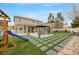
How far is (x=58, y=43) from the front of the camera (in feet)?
10.3

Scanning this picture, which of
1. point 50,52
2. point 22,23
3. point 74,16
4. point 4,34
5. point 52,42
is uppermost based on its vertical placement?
point 74,16

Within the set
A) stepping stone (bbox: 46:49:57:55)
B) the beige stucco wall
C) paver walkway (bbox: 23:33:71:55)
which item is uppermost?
the beige stucco wall

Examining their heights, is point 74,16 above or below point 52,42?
above

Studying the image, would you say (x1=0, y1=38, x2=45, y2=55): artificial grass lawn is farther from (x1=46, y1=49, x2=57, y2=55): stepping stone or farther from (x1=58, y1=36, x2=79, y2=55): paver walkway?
(x1=58, y1=36, x2=79, y2=55): paver walkway

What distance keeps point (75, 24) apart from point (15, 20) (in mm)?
1347

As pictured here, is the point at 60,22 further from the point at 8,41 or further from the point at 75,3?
the point at 8,41

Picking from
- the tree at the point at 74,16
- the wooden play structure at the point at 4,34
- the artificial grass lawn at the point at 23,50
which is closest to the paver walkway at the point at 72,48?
Result: the tree at the point at 74,16

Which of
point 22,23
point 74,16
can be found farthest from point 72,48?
point 22,23

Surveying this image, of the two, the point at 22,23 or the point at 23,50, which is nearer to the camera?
the point at 23,50

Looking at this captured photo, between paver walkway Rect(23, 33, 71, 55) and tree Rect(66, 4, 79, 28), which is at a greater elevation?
tree Rect(66, 4, 79, 28)

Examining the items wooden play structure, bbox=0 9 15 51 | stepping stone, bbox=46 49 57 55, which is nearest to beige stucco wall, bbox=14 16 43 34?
wooden play structure, bbox=0 9 15 51

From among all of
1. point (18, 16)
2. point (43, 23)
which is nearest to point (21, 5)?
point (18, 16)

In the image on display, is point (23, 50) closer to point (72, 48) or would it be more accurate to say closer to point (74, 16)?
point (72, 48)

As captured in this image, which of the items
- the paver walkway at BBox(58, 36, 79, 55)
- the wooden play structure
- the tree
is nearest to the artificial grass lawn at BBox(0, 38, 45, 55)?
the wooden play structure
